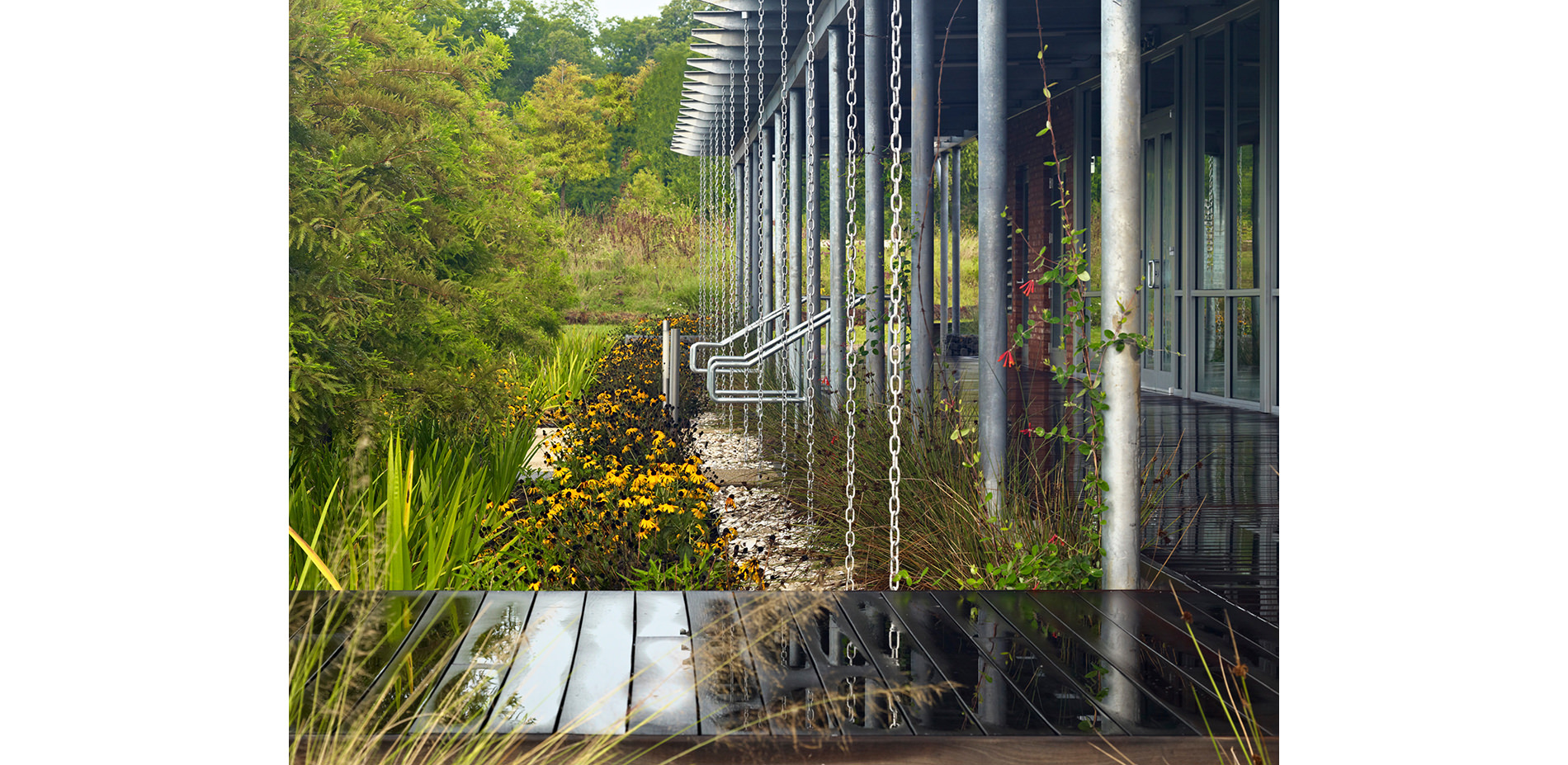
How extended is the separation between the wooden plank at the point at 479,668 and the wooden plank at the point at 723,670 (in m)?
0.41

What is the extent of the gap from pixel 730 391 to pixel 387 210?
7.42 ft

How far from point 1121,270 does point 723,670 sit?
162 centimetres

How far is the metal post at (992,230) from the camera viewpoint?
4.49 metres

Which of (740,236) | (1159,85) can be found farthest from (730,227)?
(1159,85)

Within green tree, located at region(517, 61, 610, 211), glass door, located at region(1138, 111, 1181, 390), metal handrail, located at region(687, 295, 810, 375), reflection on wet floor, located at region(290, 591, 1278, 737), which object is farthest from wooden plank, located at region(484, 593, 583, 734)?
green tree, located at region(517, 61, 610, 211)

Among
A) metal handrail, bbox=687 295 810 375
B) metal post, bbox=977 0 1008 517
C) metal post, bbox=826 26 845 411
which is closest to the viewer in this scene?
metal post, bbox=977 0 1008 517

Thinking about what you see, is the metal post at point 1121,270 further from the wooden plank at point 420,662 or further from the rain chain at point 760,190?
the rain chain at point 760,190

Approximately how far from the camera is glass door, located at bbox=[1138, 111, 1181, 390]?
35.1 ft

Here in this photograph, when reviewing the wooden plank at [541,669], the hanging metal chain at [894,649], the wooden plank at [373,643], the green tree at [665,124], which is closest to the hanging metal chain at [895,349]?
the hanging metal chain at [894,649]

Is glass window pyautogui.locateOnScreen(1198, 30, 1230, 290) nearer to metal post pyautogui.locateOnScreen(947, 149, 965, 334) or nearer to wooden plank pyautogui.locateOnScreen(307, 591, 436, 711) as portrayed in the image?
metal post pyautogui.locateOnScreen(947, 149, 965, 334)

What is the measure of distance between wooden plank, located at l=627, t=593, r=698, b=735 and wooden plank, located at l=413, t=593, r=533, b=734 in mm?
280
